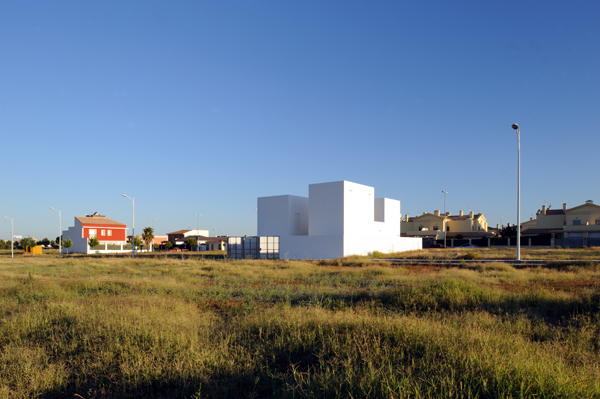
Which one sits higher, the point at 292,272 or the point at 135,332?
the point at 135,332

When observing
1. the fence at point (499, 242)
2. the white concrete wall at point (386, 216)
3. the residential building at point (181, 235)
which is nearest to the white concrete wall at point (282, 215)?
the white concrete wall at point (386, 216)

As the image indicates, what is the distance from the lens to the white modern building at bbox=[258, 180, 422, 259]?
3681cm

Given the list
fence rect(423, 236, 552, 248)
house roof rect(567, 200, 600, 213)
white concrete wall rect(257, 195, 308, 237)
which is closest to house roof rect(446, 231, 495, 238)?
fence rect(423, 236, 552, 248)

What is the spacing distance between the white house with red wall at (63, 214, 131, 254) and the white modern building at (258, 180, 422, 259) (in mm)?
43324

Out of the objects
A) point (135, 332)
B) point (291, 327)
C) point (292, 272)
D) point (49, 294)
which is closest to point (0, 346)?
point (135, 332)

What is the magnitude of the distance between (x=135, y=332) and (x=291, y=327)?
8.61 feet

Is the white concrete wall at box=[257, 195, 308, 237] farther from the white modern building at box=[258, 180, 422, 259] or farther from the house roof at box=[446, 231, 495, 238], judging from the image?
the house roof at box=[446, 231, 495, 238]

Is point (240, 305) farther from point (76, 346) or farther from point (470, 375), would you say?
point (470, 375)

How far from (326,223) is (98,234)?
182ft

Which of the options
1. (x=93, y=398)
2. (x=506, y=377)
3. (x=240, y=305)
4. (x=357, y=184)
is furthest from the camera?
(x=357, y=184)

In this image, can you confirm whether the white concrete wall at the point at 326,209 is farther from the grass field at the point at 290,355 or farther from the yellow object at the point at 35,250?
the yellow object at the point at 35,250

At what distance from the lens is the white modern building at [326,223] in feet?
121

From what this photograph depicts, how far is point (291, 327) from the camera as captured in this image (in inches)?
265

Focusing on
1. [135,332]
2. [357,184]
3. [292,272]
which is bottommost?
[292,272]
